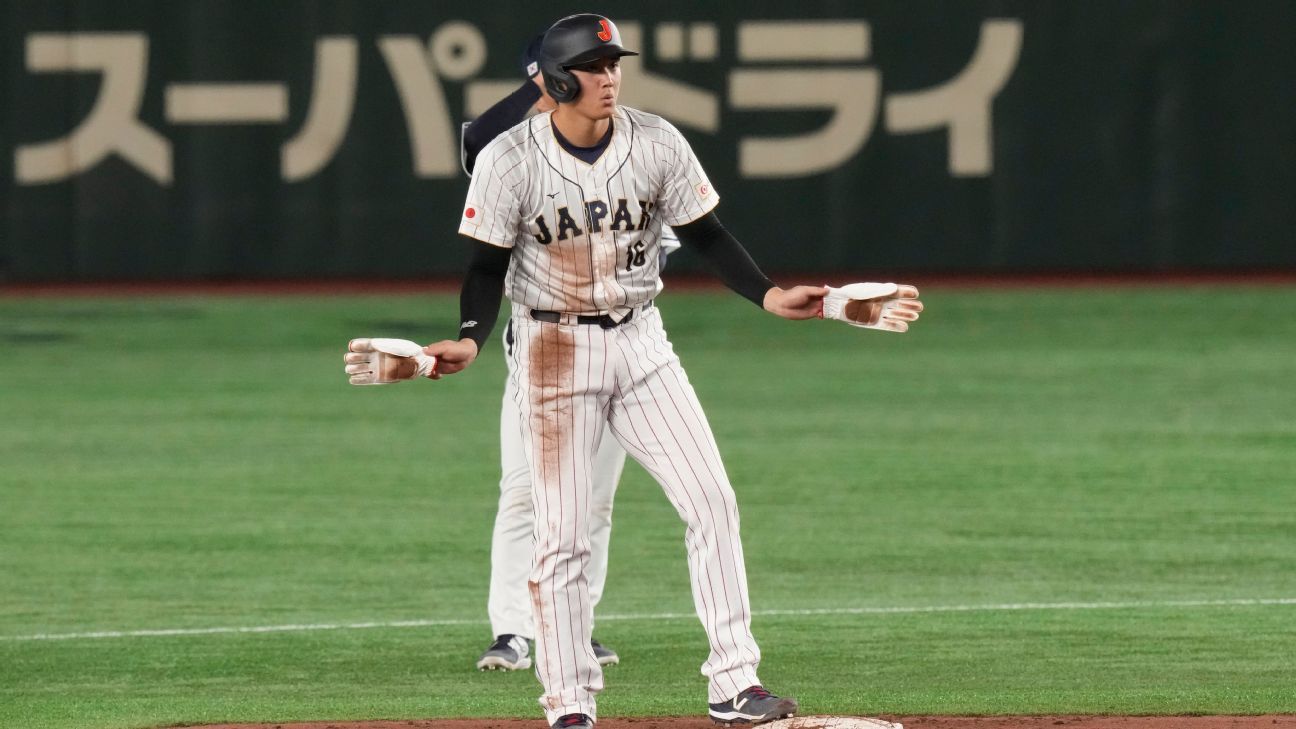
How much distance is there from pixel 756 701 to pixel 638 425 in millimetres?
829

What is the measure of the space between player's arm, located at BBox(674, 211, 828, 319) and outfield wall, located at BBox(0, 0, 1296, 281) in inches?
Result: 525

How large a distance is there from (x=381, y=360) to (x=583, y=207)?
2.46ft

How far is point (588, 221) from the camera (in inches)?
237

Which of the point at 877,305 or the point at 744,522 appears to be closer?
the point at 877,305

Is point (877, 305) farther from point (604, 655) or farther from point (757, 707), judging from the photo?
point (604, 655)

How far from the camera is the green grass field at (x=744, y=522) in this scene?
7.38m

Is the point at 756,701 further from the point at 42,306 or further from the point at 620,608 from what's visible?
the point at 42,306

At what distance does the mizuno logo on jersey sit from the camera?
602cm

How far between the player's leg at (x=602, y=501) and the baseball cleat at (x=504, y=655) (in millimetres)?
447

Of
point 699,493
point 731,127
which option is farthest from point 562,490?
point 731,127

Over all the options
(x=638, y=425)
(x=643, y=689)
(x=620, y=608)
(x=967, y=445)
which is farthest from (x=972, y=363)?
(x=638, y=425)

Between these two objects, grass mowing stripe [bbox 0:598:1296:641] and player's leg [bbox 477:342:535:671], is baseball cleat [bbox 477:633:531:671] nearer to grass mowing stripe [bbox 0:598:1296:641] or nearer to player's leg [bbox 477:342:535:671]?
player's leg [bbox 477:342:535:671]

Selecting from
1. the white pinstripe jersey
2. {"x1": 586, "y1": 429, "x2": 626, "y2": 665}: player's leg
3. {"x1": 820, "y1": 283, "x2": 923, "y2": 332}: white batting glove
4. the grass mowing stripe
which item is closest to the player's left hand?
{"x1": 820, "y1": 283, "x2": 923, "y2": 332}: white batting glove

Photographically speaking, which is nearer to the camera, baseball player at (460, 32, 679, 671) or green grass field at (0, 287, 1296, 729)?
baseball player at (460, 32, 679, 671)
